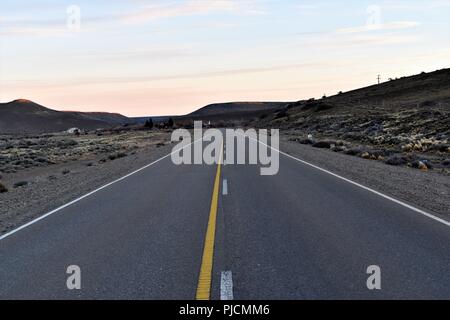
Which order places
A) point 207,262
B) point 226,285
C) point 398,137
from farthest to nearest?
point 398,137 → point 207,262 → point 226,285

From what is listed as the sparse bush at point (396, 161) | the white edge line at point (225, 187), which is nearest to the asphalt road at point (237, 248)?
the white edge line at point (225, 187)

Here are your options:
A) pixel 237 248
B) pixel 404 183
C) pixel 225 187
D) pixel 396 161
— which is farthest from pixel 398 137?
pixel 237 248

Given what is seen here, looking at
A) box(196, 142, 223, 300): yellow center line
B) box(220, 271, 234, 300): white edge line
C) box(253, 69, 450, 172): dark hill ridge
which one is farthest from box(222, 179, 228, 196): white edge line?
box(253, 69, 450, 172): dark hill ridge

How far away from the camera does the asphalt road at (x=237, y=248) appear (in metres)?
5.99

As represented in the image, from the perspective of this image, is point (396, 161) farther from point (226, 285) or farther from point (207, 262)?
point (226, 285)

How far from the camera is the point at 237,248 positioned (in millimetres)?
7793

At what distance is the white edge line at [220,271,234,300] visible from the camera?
5664 millimetres

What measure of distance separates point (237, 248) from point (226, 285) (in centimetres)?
176

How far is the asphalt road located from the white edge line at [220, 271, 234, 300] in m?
0.01

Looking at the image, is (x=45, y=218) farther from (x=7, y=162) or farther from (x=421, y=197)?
(x=7, y=162)

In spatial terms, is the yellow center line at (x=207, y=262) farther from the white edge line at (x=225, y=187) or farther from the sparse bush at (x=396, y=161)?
the sparse bush at (x=396, y=161)

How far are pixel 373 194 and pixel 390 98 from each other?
82.3 meters

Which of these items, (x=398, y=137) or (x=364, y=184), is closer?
(x=364, y=184)

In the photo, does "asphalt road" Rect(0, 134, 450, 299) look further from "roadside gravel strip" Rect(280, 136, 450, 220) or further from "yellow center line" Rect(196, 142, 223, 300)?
"roadside gravel strip" Rect(280, 136, 450, 220)
